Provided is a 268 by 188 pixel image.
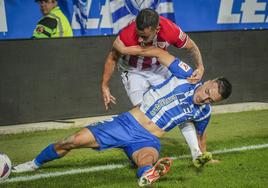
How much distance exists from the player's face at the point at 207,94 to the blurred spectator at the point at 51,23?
14.6ft

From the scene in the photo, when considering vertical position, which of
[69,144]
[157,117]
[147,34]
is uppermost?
[147,34]

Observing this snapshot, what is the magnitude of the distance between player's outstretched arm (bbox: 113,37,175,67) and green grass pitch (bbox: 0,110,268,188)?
1327 millimetres

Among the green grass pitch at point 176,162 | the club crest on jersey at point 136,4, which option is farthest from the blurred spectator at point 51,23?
the green grass pitch at point 176,162

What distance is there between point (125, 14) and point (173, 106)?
474 cm

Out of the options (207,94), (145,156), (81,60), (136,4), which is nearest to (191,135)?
(207,94)

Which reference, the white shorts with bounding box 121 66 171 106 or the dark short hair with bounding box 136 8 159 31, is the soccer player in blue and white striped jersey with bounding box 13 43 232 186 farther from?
the white shorts with bounding box 121 66 171 106

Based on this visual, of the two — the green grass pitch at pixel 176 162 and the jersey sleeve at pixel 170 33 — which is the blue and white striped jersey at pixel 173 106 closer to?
the green grass pitch at pixel 176 162

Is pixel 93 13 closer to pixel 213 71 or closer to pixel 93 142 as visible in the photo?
pixel 213 71

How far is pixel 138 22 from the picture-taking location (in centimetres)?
657

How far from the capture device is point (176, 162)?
758 centimetres

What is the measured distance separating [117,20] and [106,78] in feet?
12.1

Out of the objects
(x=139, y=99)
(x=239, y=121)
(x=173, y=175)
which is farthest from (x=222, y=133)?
(x=173, y=175)

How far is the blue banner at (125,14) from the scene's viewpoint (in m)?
9.91

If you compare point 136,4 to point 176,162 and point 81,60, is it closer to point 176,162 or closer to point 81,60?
point 81,60
